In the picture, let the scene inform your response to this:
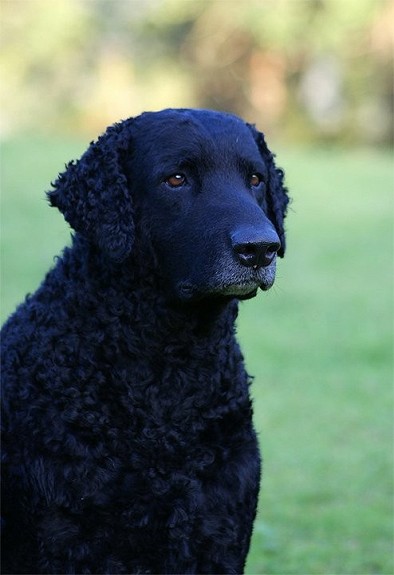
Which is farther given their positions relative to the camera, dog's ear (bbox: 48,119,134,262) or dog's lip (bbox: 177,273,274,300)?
dog's ear (bbox: 48,119,134,262)

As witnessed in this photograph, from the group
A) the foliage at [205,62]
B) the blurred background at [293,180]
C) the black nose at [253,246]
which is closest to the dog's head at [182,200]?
the black nose at [253,246]

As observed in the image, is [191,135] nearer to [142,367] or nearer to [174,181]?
[174,181]

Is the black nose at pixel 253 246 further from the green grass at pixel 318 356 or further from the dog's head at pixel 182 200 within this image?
the green grass at pixel 318 356

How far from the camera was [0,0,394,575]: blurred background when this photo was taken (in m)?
6.96

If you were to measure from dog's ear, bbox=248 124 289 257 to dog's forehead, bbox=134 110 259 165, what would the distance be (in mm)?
226

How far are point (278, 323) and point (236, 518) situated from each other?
8.11 metres

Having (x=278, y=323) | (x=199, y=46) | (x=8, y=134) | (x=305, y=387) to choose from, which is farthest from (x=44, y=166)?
(x=199, y=46)

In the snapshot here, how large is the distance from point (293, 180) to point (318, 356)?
457 inches

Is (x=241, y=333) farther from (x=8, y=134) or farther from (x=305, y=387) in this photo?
(x=8, y=134)

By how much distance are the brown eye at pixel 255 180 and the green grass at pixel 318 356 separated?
0.50 meters

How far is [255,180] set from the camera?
4391 mm

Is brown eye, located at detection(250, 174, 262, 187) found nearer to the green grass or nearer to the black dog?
the black dog

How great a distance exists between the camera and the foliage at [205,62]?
32406mm

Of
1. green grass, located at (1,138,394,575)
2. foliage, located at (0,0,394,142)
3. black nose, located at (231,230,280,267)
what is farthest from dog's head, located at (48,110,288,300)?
foliage, located at (0,0,394,142)
